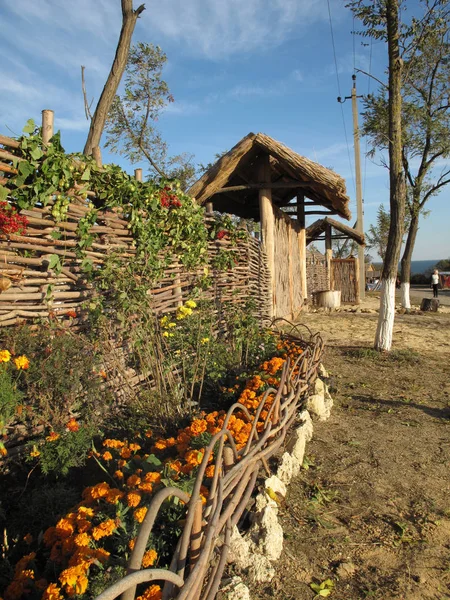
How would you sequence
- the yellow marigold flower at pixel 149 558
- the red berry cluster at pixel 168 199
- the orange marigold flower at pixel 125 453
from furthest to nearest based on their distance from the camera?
1. the red berry cluster at pixel 168 199
2. the orange marigold flower at pixel 125 453
3. the yellow marigold flower at pixel 149 558

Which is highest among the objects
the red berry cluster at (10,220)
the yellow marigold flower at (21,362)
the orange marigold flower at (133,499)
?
the red berry cluster at (10,220)

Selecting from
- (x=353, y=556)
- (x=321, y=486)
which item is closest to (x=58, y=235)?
(x=321, y=486)

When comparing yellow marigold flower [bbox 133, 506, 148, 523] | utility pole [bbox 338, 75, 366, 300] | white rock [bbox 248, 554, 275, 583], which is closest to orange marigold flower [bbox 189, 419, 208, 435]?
white rock [bbox 248, 554, 275, 583]

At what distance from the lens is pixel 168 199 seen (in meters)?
4.68

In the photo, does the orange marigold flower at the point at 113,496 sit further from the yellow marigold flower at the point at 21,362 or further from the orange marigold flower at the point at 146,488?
the yellow marigold flower at the point at 21,362

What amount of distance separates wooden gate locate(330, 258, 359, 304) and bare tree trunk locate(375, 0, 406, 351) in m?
10.6

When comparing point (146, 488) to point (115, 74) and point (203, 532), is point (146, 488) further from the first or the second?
point (115, 74)

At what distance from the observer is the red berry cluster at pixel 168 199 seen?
4.61 metres

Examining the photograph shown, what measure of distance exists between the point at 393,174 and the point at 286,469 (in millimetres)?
5498

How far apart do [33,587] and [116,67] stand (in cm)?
687

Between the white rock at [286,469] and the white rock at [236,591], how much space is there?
3.18 ft

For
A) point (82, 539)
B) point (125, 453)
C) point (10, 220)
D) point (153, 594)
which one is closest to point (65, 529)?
point (82, 539)

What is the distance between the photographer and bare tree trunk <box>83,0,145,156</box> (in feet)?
22.5

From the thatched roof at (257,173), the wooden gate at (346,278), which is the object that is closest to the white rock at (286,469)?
the thatched roof at (257,173)
